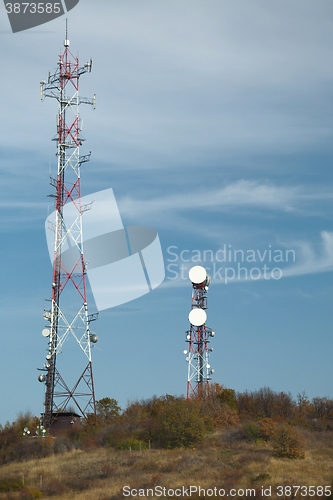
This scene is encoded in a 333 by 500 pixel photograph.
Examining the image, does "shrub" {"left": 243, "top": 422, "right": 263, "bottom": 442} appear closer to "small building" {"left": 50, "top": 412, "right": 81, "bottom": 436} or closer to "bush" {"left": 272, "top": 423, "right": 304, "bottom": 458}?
"bush" {"left": 272, "top": 423, "right": 304, "bottom": 458}

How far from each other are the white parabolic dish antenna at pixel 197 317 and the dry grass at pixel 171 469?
1260 centimetres

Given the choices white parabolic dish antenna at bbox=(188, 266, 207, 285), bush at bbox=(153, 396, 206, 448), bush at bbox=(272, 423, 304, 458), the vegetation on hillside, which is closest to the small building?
the vegetation on hillside

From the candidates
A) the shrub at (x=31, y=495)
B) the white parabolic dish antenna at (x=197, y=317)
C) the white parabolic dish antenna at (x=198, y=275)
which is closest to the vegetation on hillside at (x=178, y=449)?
the shrub at (x=31, y=495)

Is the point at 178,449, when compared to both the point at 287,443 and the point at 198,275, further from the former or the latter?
the point at 198,275

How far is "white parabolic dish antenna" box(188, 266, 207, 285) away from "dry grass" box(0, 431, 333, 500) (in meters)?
15.4

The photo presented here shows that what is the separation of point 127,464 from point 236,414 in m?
17.1

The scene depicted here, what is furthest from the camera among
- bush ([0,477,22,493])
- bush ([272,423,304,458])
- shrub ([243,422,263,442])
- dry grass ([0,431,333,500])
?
shrub ([243,422,263,442])

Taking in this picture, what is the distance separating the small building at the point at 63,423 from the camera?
4759 centimetres

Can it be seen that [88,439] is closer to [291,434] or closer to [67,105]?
[291,434]

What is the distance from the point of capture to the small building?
156 feet

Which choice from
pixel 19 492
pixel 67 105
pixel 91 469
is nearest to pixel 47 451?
pixel 91 469

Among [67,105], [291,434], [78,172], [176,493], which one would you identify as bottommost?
[176,493]

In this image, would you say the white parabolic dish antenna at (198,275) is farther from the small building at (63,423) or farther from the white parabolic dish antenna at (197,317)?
the small building at (63,423)

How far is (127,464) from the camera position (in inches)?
1545
